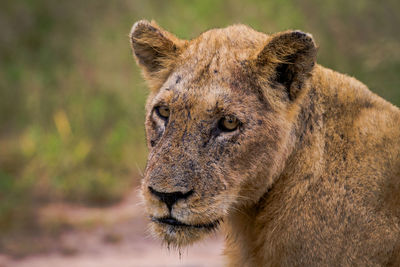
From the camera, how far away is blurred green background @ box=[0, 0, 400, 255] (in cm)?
1118

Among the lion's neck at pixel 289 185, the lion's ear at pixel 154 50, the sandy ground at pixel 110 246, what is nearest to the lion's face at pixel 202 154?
the lion's neck at pixel 289 185

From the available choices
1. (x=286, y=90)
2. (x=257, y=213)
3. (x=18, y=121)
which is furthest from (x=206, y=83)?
(x=18, y=121)

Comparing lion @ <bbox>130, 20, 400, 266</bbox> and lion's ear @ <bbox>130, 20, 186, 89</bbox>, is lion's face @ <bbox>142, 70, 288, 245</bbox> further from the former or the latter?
lion's ear @ <bbox>130, 20, 186, 89</bbox>

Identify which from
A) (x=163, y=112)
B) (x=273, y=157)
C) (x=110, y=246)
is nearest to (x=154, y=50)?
(x=163, y=112)

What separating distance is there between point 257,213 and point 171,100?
3.55 feet

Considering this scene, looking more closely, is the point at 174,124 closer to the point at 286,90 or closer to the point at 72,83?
the point at 286,90

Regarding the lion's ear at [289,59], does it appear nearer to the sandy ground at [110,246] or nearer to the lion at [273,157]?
the lion at [273,157]

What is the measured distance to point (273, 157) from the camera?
4.31m

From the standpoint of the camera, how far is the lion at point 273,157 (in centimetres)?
Result: 411

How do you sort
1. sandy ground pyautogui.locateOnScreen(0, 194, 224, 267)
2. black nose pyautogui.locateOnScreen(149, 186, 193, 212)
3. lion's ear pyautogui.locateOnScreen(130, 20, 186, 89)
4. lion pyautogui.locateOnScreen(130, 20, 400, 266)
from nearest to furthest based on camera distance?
black nose pyautogui.locateOnScreen(149, 186, 193, 212) < lion pyautogui.locateOnScreen(130, 20, 400, 266) < lion's ear pyautogui.locateOnScreen(130, 20, 186, 89) < sandy ground pyautogui.locateOnScreen(0, 194, 224, 267)

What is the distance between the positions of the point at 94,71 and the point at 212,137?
31.2 feet

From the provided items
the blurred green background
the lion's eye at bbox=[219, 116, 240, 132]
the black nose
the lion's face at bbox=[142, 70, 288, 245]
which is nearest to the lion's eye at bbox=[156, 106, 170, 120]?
the lion's face at bbox=[142, 70, 288, 245]

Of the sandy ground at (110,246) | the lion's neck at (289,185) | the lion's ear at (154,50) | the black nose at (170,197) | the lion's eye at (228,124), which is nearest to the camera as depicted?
the black nose at (170,197)

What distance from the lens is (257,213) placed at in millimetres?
4523
